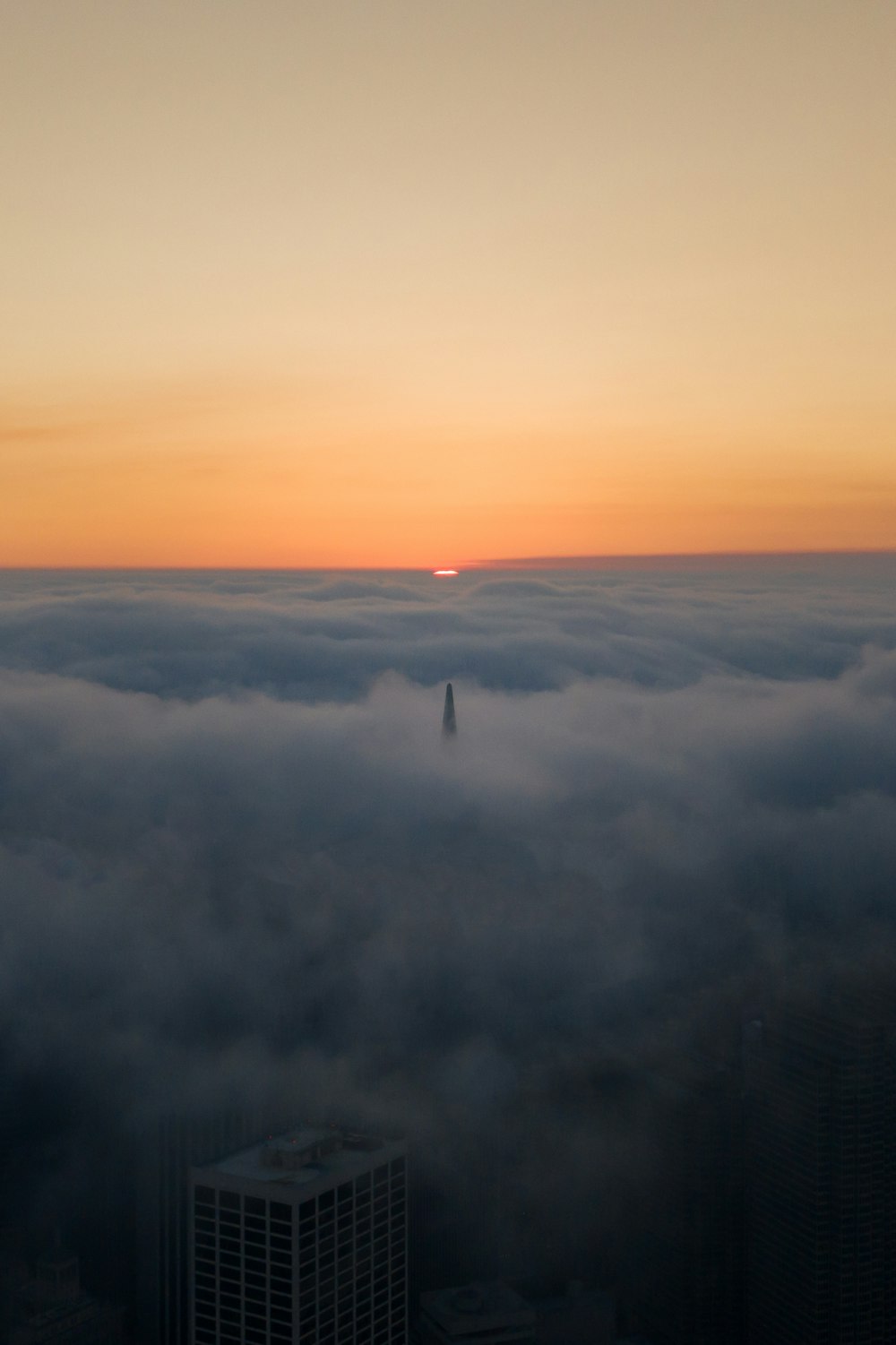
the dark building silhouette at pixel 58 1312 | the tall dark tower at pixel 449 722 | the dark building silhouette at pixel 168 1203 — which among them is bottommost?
the dark building silhouette at pixel 58 1312

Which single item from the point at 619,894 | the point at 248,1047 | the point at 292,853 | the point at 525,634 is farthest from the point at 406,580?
the point at 248,1047

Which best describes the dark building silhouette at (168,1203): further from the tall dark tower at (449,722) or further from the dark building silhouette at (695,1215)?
the tall dark tower at (449,722)

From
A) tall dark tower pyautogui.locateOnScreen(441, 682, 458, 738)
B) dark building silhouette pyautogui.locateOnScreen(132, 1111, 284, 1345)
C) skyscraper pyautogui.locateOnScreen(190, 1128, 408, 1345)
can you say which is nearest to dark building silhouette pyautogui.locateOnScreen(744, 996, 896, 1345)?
skyscraper pyautogui.locateOnScreen(190, 1128, 408, 1345)

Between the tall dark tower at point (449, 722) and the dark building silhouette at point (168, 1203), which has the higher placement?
the tall dark tower at point (449, 722)

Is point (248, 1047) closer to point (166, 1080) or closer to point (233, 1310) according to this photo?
point (166, 1080)

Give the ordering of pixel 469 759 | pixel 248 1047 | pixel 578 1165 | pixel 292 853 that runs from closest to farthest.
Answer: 1. pixel 578 1165
2. pixel 248 1047
3. pixel 292 853
4. pixel 469 759

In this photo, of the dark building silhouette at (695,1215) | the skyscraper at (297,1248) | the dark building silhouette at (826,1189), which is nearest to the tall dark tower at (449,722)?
the dark building silhouette at (695,1215)

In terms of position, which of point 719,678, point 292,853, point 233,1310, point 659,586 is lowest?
point 233,1310
